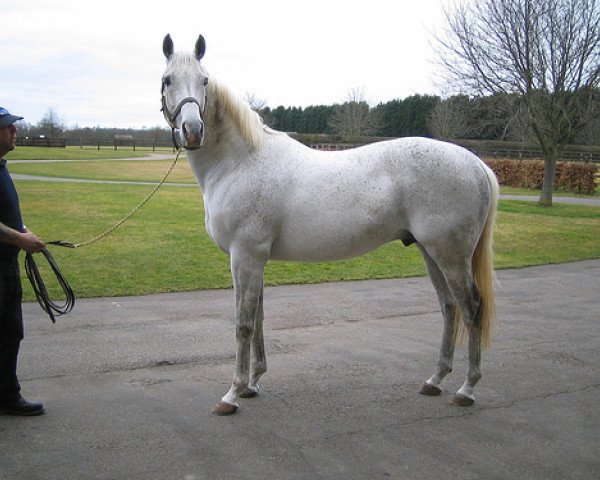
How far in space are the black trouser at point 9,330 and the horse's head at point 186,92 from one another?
1.48 metres

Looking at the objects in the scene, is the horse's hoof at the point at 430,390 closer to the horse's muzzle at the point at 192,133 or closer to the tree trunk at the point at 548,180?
the horse's muzzle at the point at 192,133

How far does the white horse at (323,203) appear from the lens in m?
3.89

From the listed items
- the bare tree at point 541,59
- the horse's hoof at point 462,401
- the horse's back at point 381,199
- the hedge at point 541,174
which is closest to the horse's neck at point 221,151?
the horse's back at point 381,199

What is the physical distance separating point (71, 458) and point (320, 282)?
5520mm

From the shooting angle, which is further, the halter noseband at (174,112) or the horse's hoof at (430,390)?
the horse's hoof at (430,390)

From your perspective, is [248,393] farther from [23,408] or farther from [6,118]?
[6,118]

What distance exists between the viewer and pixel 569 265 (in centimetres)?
1028

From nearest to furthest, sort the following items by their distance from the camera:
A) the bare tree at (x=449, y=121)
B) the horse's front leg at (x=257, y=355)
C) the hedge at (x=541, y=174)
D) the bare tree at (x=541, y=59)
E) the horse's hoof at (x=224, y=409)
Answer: the horse's hoof at (x=224, y=409) → the horse's front leg at (x=257, y=355) → the bare tree at (x=541, y=59) → the hedge at (x=541, y=174) → the bare tree at (x=449, y=121)

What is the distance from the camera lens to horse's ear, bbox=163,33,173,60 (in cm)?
368

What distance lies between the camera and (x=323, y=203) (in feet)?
12.9

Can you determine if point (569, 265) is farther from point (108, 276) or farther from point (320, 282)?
point (108, 276)

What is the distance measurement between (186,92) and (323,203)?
48.9 inches

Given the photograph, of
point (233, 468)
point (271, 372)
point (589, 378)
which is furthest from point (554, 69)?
point (233, 468)

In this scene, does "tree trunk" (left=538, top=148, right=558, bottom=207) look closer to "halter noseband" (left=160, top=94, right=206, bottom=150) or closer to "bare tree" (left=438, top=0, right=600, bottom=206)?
"bare tree" (left=438, top=0, right=600, bottom=206)
